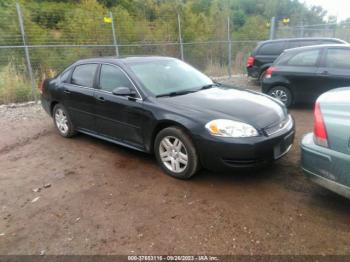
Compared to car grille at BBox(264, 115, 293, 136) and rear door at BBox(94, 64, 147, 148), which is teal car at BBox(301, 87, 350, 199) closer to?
car grille at BBox(264, 115, 293, 136)

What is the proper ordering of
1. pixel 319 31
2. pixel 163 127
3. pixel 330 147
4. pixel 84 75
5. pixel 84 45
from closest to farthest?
pixel 330 147, pixel 163 127, pixel 84 75, pixel 84 45, pixel 319 31

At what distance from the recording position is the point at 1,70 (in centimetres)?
909

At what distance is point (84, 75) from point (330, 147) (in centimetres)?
392

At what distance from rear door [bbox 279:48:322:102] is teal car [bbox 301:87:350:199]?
4024 millimetres

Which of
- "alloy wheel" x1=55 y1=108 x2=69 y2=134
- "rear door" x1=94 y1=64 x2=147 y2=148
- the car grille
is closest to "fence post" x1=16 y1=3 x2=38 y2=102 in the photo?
"alloy wheel" x1=55 y1=108 x2=69 y2=134

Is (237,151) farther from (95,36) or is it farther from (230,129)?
(95,36)

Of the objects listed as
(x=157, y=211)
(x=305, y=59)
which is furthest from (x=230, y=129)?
(x=305, y=59)

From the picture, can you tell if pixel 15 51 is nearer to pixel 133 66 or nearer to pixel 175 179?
pixel 133 66

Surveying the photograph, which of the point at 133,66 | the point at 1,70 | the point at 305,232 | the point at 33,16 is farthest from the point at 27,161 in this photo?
the point at 33,16

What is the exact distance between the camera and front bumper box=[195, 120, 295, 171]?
331 cm

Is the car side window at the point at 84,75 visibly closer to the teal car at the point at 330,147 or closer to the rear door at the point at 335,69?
the teal car at the point at 330,147

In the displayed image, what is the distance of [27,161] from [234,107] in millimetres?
3357

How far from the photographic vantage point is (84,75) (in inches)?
199

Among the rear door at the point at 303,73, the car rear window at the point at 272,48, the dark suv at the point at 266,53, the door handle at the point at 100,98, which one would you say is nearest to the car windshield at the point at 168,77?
the door handle at the point at 100,98
